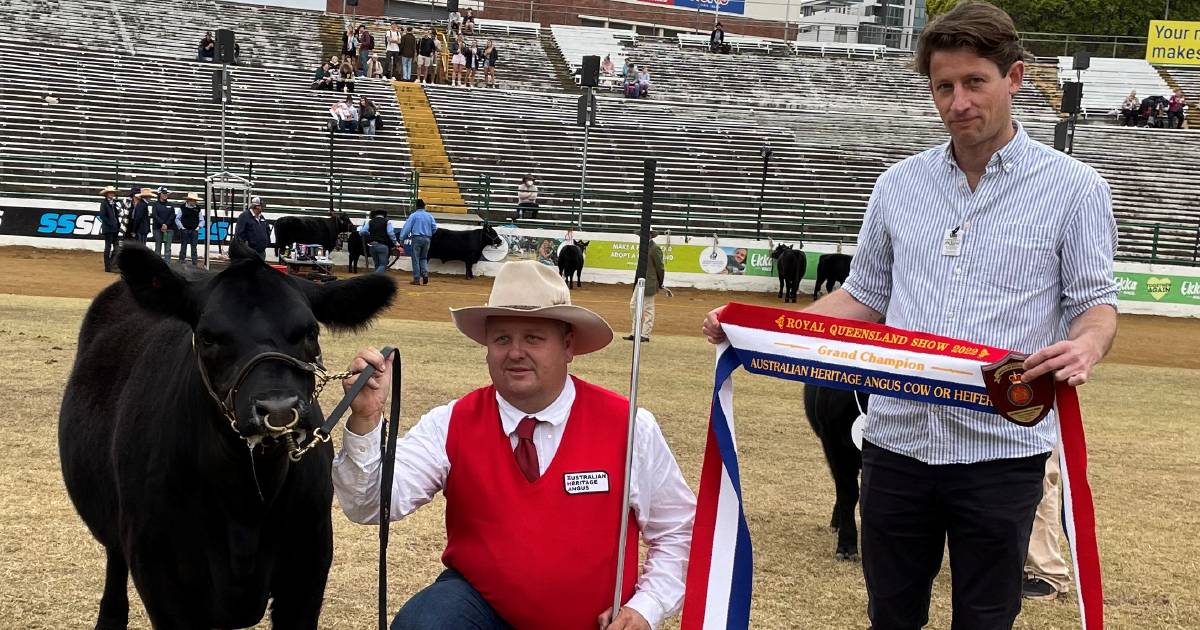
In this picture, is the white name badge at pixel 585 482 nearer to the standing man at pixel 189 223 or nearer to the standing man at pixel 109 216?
the standing man at pixel 189 223

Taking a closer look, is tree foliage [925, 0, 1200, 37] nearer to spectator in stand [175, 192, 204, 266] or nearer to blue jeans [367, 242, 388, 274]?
blue jeans [367, 242, 388, 274]

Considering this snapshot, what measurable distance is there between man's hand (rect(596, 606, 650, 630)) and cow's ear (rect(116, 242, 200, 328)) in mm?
1449

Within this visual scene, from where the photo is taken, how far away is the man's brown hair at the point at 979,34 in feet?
9.05

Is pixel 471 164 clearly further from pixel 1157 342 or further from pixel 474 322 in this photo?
pixel 474 322

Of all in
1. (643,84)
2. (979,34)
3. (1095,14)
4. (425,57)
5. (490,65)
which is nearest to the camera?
(979,34)

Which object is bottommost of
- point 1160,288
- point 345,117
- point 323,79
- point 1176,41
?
point 1160,288

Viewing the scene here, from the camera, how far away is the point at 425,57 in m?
40.0

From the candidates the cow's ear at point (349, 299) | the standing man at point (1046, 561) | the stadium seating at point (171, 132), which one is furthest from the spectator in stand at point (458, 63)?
the cow's ear at point (349, 299)

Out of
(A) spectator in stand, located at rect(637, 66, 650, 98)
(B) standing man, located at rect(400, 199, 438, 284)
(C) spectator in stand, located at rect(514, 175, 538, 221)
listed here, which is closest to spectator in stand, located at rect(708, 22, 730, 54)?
(A) spectator in stand, located at rect(637, 66, 650, 98)

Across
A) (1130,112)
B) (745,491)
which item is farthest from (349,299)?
(1130,112)

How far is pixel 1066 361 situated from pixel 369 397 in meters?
1.65

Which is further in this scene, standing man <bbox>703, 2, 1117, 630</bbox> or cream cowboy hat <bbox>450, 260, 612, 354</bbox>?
cream cowboy hat <bbox>450, 260, 612, 354</bbox>

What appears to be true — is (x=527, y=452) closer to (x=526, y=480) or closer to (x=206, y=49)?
(x=526, y=480)

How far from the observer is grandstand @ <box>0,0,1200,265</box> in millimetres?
30516
